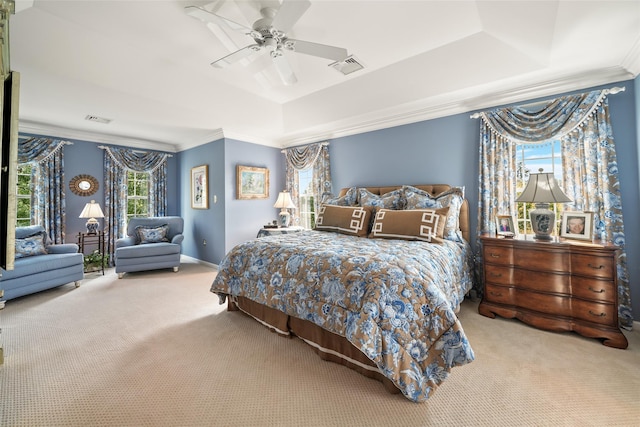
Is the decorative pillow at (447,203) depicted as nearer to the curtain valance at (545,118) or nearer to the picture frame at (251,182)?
the curtain valance at (545,118)

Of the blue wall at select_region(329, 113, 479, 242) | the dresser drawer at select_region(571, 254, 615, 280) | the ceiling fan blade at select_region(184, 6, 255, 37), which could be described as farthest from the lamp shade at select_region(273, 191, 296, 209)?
the dresser drawer at select_region(571, 254, 615, 280)

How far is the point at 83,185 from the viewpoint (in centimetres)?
498

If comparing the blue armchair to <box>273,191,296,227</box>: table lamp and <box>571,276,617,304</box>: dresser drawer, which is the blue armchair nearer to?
<box>273,191,296,227</box>: table lamp

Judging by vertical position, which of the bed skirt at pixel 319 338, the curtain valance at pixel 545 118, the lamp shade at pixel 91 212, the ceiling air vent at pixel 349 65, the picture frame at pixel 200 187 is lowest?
the bed skirt at pixel 319 338

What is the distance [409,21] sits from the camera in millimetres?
2359

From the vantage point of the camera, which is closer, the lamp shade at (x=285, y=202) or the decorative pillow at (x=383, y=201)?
the decorative pillow at (x=383, y=201)

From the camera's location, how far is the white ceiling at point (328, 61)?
2.19 meters

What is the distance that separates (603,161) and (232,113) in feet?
15.1

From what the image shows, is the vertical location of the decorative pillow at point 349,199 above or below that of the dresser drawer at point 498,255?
above

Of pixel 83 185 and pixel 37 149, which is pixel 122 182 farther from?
pixel 37 149

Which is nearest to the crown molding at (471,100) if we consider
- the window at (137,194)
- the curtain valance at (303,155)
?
the curtain valance at (303,155)

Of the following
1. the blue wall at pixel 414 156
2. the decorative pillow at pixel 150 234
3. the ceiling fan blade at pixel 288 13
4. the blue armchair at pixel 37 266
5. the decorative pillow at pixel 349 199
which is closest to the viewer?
the ceiling fan blade at pixel 288 13

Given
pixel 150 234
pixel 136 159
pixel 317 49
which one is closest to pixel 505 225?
pixel 317 49

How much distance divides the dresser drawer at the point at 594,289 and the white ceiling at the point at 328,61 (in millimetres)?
1969
